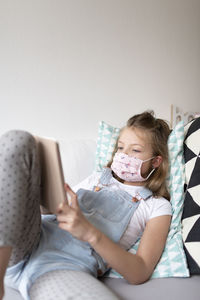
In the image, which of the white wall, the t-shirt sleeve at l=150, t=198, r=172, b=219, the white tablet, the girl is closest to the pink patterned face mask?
the girl

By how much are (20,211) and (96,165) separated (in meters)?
0.65

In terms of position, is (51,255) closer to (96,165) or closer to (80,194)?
(80,194)

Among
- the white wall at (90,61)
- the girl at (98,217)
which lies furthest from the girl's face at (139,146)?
the white wall at (90,61)

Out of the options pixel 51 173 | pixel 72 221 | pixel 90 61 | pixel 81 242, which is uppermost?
pixel 90 61

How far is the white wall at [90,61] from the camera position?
133 cm

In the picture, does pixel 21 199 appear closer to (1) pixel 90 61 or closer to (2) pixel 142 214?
(2) pixel 142 214

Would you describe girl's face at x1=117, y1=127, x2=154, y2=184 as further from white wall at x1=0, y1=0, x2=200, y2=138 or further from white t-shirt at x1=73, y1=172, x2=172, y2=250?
white wall at x1=0, y1=0, x2=200, y2=138

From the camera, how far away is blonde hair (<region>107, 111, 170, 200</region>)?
3.37ft

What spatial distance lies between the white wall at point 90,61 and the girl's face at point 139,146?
520 mm

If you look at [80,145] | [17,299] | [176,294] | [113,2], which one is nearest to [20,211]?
[17,299]

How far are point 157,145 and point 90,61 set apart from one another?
0.71 meters

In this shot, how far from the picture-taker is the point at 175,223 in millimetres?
933

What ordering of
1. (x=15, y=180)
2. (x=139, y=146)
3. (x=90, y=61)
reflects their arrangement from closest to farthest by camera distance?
1. (x=15, y=180)
2. (x=139, y=146)
3. (x=90, y=61)

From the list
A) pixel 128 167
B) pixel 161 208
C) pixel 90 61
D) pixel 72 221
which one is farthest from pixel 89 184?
pixel 90 61
